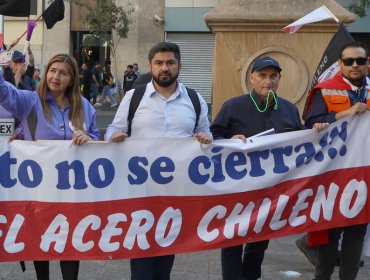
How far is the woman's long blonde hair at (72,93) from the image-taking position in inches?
148

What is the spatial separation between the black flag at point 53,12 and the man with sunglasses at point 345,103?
429 centimetres

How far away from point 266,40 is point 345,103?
109 inches

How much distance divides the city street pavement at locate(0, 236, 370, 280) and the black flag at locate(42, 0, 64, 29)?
3499 millimetres

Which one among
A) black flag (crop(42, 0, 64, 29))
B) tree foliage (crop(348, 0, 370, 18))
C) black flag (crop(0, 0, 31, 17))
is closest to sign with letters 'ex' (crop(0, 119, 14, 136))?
black flag (crop(0, 0, 31, 17))

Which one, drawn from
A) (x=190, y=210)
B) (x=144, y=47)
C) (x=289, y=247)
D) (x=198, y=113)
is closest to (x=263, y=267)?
(x=289, y=247)

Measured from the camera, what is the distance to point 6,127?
13.3 ft

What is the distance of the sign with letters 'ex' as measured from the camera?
4004 millimetres

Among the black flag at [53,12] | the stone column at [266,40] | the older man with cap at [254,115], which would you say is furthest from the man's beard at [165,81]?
the black flag at [53,12]

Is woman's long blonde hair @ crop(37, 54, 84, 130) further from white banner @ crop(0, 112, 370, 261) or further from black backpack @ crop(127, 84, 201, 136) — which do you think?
black backpack @ crop(127, 84, 201, 136)

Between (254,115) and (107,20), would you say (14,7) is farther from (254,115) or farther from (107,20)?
(107,20)

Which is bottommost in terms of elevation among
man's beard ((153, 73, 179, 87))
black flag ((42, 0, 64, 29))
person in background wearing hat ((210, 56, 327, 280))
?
person in background wearing hat ((210, 56, 327, 280))

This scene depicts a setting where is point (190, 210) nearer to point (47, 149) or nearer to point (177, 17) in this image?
point (47, 149)

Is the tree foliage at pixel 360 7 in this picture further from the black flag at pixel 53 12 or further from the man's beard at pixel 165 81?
the man's beard at pixel 165 81

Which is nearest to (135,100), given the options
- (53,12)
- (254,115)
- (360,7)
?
(254,115)
